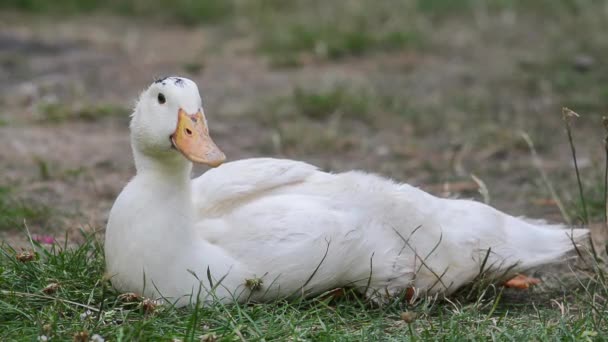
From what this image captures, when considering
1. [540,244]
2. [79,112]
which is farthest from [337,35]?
[540,244]

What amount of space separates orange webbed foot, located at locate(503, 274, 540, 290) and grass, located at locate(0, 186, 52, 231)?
210cm

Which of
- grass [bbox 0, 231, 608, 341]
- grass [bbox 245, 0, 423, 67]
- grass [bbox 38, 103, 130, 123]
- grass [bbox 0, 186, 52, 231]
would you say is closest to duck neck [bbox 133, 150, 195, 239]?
grass [bbox 0, 231, 608, 341]

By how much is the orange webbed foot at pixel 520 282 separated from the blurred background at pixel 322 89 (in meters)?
0.90

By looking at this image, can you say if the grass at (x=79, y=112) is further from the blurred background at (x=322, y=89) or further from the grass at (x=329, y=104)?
the grass at (x=329, y=104)

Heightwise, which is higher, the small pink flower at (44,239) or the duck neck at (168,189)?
the duck neck at (168,189)

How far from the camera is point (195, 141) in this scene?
131 inches

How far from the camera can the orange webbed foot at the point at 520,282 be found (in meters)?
4.08

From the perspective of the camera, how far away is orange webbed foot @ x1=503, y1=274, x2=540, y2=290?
4082 mm

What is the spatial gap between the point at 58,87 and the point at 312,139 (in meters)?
2.34

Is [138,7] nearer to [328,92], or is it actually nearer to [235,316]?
[328,92]

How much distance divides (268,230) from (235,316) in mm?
364

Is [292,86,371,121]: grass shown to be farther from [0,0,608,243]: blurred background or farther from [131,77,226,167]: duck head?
[131,77,226,167]: duck head

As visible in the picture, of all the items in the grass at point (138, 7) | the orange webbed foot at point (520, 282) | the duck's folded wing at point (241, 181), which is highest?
the duck's folded wing at point (241, 181)

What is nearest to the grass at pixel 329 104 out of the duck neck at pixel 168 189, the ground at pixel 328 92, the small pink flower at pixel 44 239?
the ground at pixel 328 92
